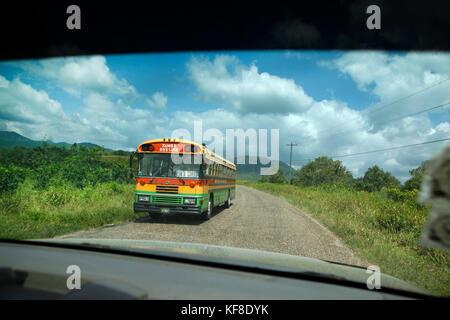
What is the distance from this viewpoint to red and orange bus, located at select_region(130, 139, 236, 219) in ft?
29.6

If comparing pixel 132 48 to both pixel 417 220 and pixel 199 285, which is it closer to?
pixel 199 285

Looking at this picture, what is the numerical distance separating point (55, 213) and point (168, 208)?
10.7 feet

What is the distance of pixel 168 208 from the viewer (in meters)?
9.02

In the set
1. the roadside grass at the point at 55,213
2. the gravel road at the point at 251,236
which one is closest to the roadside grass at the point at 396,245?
the gravel road at the point at 251,236

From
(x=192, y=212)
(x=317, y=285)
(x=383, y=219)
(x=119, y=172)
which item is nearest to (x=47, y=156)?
(x=119, y=172)

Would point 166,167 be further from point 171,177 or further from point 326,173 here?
point 326,173

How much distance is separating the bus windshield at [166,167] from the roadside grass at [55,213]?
1799 millimetres

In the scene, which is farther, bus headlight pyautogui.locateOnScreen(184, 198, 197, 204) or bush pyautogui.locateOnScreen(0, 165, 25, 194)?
bush pyautogui.locateOnScreen(0, 165, 25, 194)

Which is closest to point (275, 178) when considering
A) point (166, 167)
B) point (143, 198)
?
point (166, 167)

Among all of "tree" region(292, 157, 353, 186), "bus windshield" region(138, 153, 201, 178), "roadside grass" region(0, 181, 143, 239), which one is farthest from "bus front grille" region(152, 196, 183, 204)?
"tree" region(292, 157, 353, 186)

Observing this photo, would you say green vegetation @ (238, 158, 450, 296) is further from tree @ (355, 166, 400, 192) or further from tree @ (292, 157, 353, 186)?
tree @ (355, 166, 400, 192)

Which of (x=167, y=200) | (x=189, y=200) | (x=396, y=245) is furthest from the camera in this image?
(x=167, y=200)

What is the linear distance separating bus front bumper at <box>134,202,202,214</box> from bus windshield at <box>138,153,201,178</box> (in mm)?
996

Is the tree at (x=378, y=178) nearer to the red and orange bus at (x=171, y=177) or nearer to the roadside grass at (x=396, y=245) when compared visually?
the roadside grass at (x=396, y=245)
